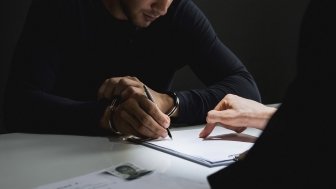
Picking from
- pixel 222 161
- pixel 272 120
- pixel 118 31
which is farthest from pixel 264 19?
pixel 272 120

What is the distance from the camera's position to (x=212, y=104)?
1.45 meters

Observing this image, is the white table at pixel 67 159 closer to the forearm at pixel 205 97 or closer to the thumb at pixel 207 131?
the thumb at pixel 207 131

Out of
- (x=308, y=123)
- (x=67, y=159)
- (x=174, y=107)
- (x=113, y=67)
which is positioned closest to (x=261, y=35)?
(x=113, y=67)

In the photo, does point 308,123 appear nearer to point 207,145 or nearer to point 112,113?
point 207,145

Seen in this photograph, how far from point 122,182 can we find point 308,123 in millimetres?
438

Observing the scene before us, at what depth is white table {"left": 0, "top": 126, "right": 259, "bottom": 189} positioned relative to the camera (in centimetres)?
88

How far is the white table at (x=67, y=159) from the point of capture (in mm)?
883

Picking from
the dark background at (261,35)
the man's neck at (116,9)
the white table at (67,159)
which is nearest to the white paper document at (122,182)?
the white table at (67,159)

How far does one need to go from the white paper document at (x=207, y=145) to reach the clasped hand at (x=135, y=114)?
3 cm

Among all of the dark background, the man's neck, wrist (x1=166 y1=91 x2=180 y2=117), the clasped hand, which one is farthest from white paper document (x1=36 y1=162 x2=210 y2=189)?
the dark background

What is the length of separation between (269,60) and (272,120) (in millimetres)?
2673

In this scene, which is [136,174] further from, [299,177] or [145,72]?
[145,72]

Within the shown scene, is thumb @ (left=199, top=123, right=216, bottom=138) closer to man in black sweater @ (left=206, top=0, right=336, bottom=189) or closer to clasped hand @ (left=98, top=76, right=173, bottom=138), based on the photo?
clasped hand @ (left=98, top=76, right=173, bottom=138)

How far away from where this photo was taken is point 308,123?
467 millimetres
